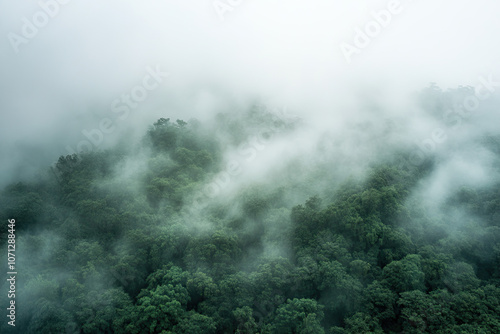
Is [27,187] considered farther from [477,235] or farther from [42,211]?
[477,235]

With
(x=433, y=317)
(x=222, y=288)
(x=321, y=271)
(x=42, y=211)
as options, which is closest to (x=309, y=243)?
(x=321, y=271)
